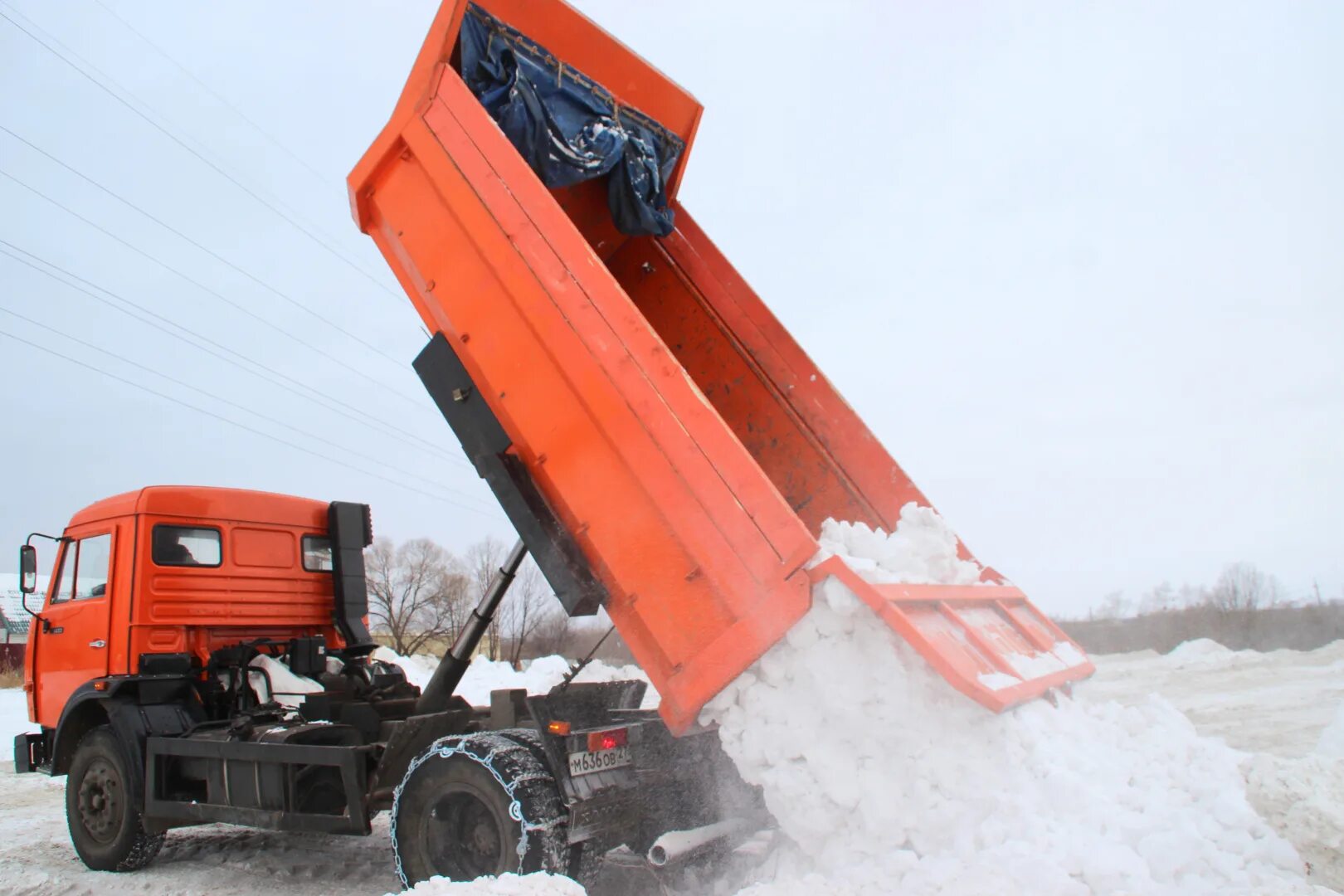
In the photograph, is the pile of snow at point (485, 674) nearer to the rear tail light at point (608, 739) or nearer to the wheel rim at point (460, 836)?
the wheel rim at point (460, 836)

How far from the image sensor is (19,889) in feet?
17.0

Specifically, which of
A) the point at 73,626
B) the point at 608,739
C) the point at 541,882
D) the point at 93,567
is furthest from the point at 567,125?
the point at 73,626

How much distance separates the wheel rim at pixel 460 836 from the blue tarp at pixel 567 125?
3.31m

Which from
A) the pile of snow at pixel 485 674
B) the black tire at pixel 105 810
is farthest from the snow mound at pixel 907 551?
the pile of snow at pixel 485 674

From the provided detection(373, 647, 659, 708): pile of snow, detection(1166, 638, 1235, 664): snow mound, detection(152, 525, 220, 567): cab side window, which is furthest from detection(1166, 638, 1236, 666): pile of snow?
detection(152, 525, 220, 567): cab side window

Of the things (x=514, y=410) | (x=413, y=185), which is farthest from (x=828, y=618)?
(x=413, y=185)

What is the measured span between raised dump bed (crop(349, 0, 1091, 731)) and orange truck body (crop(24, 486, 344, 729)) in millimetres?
2785

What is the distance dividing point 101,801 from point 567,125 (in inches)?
206

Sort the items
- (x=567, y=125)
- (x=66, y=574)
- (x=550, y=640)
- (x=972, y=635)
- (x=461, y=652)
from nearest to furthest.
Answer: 1. (x=972, y=635)
2. (x=567, y=125)
3. (x=461, y=652)
4. (x=66, y=574)
5. (x=550, y=640)

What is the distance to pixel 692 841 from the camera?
3816 mm


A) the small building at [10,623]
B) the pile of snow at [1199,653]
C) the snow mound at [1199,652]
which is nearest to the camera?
the pile of snow at [1199,653]

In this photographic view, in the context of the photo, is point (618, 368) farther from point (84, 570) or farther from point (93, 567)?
point (84, 570)

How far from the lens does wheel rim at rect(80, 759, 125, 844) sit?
5727 millimetres

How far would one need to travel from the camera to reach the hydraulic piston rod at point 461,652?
5.21 meters
